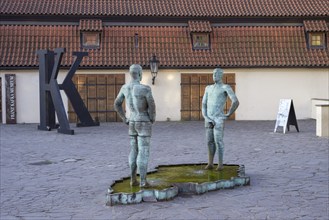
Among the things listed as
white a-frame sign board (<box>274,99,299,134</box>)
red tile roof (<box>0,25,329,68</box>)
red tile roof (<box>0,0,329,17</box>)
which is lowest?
white a-frame sign board (<box>274,99,299,134</box>)

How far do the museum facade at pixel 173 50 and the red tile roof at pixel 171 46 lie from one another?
1.8 inches

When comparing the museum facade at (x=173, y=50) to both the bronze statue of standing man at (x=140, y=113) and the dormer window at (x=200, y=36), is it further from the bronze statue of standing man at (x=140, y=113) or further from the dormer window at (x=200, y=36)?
the bronze statue of standing man at (x=140, y=113)

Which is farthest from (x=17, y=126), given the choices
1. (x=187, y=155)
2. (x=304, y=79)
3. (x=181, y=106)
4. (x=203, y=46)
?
(x=304, y=79)

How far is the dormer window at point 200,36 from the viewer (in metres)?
22.7

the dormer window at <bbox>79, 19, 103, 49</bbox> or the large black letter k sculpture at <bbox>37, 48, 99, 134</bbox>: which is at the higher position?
the dormer window at <bbox>79, 19, 103, 49</bbox>

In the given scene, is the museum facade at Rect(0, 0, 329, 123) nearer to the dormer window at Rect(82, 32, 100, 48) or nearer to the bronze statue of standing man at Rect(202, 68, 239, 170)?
the dormer window at Rect(82, 32, 100, 48)

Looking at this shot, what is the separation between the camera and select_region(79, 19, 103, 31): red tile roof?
871 inches

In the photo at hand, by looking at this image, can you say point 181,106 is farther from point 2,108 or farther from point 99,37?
point 2,108

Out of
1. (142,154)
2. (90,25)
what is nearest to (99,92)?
(90,25)

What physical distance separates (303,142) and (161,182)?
7548mm

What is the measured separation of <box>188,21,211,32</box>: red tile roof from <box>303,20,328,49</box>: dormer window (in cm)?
463

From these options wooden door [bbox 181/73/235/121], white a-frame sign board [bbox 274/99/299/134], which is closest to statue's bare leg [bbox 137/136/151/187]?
white a-frame sign board [bbox 274/99/299/134]

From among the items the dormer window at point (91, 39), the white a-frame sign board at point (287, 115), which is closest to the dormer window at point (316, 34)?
the white a-frame sign board at point (287, 115)

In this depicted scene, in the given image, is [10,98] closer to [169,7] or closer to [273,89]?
[169,7]
